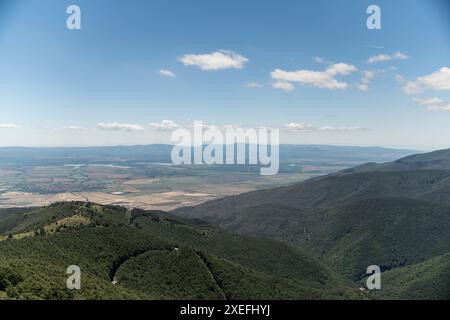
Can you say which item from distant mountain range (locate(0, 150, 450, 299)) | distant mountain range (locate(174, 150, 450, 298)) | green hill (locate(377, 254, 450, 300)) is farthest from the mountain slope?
green hill (locate(377, 254, 450, 300))

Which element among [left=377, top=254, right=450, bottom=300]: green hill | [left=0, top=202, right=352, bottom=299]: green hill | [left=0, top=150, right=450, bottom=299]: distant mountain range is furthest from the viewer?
[left=377, top=254, right=450, bottom=300]: green hill

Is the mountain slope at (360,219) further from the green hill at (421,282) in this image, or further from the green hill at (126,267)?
the green hill at (126,267)

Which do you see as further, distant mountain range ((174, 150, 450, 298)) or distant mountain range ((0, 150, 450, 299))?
distant mountain range ((174, 150, 450, 298))

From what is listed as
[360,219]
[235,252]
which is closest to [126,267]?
[235,252]

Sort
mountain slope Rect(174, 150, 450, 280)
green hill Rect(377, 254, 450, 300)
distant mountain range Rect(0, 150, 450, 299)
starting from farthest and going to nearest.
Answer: mountain slope Rect(174, 150, 450, 280) → green hill Rect(377, 254, 450, 300) → distant mountain range Rect(0, 150, 450, 299)

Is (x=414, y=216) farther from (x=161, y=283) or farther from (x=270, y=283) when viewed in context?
(x=161, y=283)

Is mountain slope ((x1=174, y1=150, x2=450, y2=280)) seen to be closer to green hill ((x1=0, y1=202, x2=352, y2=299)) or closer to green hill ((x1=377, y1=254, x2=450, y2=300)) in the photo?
green hill ((x1=377, y1=254, x2=450, y2=300))

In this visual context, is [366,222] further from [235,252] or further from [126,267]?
[126,267]

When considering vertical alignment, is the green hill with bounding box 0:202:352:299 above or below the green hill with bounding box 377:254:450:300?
above
